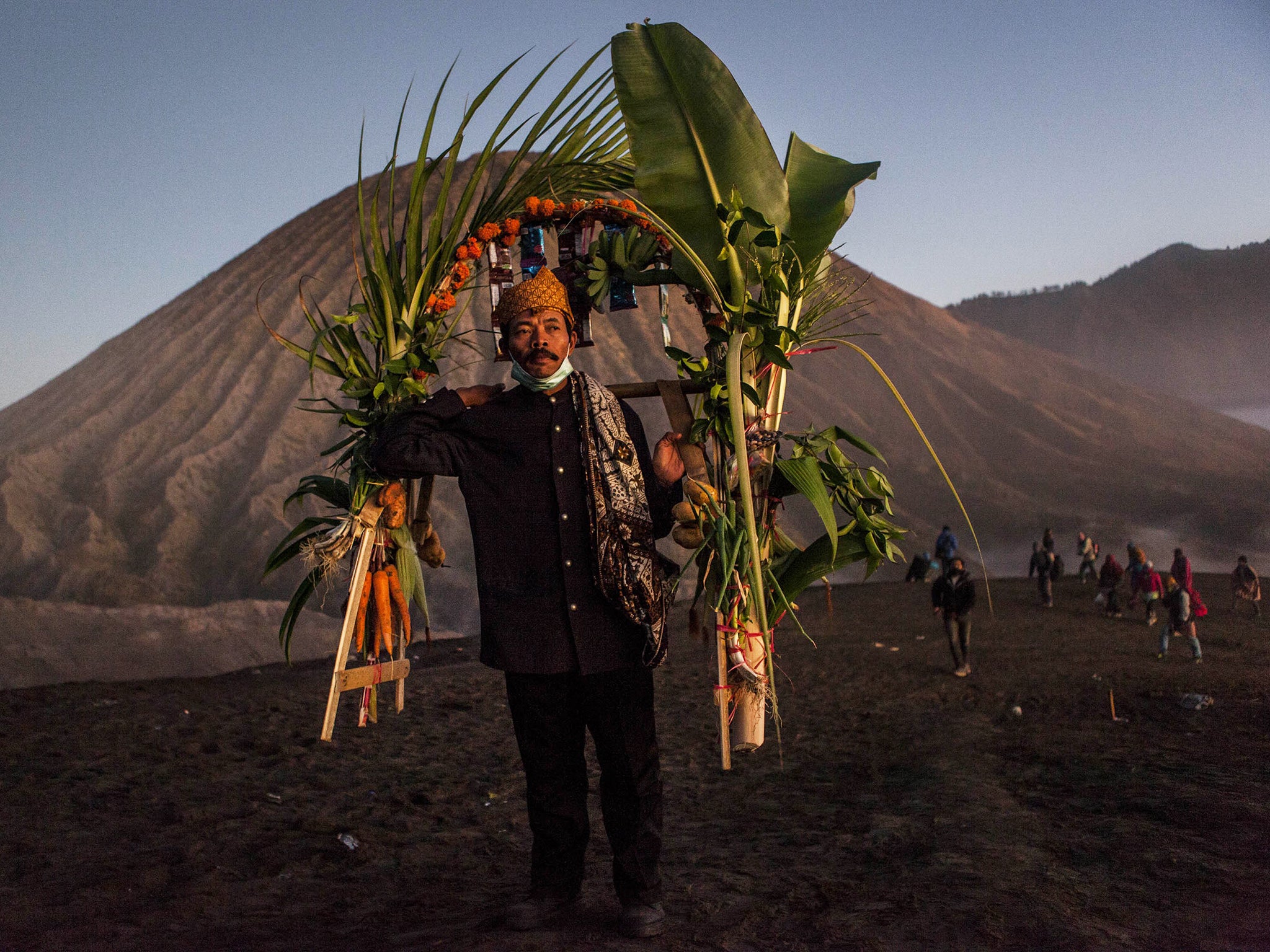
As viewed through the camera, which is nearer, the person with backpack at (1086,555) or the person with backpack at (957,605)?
the person with backpack at (957,605)

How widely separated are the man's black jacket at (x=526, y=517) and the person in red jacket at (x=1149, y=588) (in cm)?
1230

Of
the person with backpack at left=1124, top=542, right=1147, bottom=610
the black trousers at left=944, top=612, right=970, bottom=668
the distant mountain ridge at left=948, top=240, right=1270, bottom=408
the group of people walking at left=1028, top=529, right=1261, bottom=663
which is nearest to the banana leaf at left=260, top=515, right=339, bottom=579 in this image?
the black trousers at left=944, top=612, right=970, bottom=668

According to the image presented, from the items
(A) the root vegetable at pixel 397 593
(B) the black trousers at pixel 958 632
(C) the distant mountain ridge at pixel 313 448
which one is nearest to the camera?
(A) the root vegetable at pixel 397 593

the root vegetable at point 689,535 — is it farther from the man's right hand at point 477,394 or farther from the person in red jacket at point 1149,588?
the person in red jacket at point 1149,588

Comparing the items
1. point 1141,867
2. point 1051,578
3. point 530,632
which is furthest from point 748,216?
point 1051,578

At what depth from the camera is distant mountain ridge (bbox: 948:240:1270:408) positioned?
3076 inches

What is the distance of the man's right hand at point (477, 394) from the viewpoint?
2.91 meters

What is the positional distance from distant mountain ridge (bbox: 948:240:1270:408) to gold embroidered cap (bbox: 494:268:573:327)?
79291 millimetres

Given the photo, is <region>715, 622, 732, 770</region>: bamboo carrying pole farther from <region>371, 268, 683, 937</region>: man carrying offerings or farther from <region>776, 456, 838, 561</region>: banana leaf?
<region>776, 456, 838, 561</region>: banana leaf

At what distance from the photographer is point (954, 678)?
31.5 ft

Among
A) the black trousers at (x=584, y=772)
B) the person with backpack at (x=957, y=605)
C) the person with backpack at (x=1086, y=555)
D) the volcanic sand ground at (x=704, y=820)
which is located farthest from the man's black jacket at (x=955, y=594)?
the person with backpack at (x=1086, y=555)

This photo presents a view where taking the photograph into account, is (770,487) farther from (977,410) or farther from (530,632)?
(977,410)

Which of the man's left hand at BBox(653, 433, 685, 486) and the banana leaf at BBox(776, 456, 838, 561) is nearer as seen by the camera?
the banana leaf at BBox(776, 456, 838, 561)

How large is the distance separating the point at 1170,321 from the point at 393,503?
93.9 m
